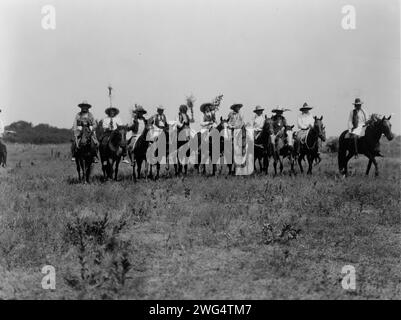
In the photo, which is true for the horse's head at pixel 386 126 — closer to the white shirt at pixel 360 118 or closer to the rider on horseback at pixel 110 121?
the white shirt at pixel 360 118

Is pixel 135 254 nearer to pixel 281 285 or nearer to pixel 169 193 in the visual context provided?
pixel 281 285

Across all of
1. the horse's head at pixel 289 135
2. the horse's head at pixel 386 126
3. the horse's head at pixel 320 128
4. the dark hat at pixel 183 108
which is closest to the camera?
the horse's head at pixel 386 126

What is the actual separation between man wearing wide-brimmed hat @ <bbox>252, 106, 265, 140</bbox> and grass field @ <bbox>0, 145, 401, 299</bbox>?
5.62 metres

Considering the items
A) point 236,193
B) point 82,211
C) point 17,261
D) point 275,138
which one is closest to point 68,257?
point 17,261

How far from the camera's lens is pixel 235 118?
17969mm

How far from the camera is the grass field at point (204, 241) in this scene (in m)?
6.34

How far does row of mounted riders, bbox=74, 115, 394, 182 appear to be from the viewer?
589 inches

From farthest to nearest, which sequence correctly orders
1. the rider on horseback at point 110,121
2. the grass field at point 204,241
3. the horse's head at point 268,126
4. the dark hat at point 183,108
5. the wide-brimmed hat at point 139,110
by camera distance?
the dark hat at point 183,108 < the horse's head at point 268,126 < the wide-brimmed hat at point 139,110 < the rider on horseback at point 110,121 < the grass field at point 204,241

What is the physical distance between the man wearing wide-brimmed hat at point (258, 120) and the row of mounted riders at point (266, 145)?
521mm

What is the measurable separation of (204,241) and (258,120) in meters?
11.5

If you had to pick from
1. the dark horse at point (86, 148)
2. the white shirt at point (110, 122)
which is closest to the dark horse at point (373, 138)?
the white shirt at point (110, 122)

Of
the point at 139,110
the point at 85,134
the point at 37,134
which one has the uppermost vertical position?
the point at 139,110

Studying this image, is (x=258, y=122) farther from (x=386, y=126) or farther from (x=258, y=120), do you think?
(x=386, y=126)

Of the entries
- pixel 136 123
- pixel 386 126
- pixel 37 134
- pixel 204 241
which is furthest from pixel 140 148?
pixel 37 134
